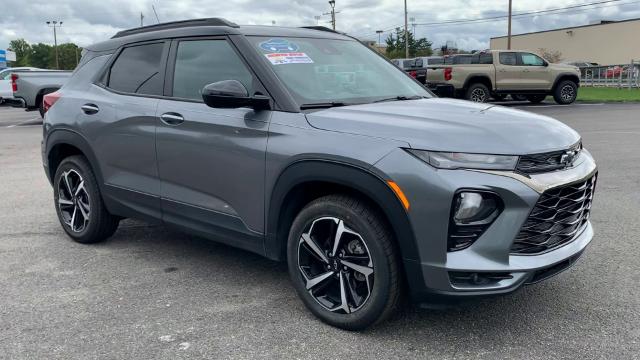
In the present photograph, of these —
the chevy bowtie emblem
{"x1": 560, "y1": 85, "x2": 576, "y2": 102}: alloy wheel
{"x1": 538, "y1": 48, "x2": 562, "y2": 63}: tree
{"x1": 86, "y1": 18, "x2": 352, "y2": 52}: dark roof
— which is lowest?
{"x1": 560, "y1": 85, "x2": 576, "y2": 102}: alloy wheel

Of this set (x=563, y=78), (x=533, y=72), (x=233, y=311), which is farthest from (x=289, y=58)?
(x=563, y=78)

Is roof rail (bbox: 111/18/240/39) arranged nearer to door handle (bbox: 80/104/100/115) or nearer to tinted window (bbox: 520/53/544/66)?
door handle (bbox: 80/104/100/115)

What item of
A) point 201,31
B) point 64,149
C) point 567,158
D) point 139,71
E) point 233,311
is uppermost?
point 201,31

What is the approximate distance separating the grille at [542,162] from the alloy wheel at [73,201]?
142 inches

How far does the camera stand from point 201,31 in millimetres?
4238

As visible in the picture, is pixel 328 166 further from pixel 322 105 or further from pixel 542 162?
pixel 542 162

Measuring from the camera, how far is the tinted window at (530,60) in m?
19.8

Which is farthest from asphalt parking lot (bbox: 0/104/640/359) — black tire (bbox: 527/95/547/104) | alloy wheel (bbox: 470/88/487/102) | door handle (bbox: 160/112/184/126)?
black tire (bbox: 527/95/547/104)

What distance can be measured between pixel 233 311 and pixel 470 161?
176 centimetres

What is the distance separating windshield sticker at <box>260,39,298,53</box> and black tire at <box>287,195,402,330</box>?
45.5 inches

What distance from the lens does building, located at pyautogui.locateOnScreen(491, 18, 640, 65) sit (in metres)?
70.8

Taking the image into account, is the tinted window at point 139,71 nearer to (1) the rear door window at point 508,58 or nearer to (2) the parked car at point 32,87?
(2) the parked car at point 32,87

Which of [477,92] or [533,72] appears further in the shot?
[533,72]

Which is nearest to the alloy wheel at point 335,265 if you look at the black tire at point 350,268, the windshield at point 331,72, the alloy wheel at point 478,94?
the black tire at point 350,268
